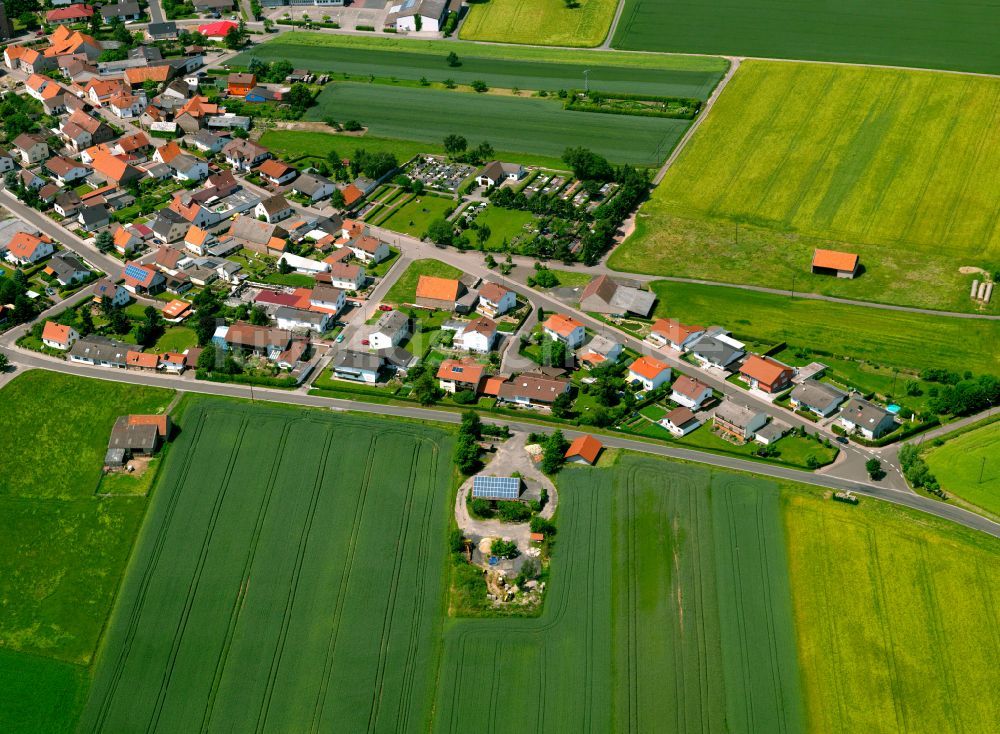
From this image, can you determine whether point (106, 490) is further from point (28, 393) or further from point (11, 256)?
point (11, 256)

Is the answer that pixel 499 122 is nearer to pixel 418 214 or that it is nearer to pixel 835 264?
pixel 418 214

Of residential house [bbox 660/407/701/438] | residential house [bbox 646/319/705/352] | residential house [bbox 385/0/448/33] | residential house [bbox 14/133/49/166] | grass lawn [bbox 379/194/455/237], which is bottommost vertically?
residential house [bbox 14/133/49/166]

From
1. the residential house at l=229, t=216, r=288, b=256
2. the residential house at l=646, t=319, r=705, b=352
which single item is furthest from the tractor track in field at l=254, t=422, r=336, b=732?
the residential house at l=646, t=319, r=705, b=352

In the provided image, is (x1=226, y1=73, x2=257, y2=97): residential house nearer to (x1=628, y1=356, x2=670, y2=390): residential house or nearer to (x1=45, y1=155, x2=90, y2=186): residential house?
(x1=45, y1=155, x2=90, y2=186): residential house

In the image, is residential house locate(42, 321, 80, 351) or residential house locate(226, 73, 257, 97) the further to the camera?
residential house locate(226, 73, 257, 97)

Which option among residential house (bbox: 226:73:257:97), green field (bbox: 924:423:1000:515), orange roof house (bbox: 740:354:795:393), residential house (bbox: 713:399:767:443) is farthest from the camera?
residential house (bbox: 226:73:257:97)

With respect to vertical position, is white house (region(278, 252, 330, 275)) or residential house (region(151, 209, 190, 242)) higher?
white house (region(278, 252, 330, 275))

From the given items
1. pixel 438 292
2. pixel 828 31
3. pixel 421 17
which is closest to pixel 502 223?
pixel 438 292
